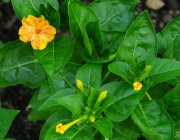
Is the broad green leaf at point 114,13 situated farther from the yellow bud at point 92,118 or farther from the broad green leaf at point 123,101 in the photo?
the yellow bud at point 92,118

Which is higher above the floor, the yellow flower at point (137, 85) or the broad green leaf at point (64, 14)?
the broad green leaf at point (64, 14)

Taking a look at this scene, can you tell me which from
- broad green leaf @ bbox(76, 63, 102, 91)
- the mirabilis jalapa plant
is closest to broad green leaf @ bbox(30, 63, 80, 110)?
the mirabilis jalapa plant

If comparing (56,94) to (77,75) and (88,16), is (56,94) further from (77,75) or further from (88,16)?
(88,16)

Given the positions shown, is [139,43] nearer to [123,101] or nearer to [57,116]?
[123,101]

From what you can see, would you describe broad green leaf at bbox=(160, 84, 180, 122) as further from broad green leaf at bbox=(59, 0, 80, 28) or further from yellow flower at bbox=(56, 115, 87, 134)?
broad green leaf at bbox=(59, 0, 80, 28)

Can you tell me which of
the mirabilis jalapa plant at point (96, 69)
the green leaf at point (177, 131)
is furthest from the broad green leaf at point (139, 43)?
the green leaf at point (177, 131)

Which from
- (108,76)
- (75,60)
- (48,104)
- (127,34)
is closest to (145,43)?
(127,34)
